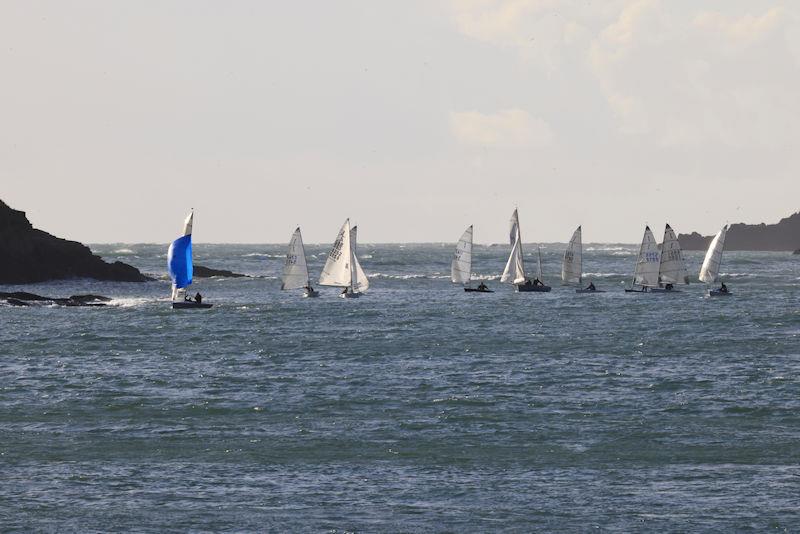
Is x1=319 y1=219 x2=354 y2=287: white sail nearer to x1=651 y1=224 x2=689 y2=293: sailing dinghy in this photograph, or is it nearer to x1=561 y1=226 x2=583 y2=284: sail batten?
x1=561 y1=226 x2=583 y2=284: sail batten

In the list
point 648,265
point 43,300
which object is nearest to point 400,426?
point 43,300

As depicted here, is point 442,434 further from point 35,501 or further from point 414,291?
point 414,291

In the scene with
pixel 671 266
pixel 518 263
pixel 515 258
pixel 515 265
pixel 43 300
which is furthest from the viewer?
pixel 515 265

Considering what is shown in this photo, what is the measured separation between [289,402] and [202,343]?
2452 centimetres

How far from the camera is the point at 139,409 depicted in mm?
43344

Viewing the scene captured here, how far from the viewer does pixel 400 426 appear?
1555 inches

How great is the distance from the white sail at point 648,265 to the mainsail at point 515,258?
1166 cm

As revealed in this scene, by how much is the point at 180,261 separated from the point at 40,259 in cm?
4050

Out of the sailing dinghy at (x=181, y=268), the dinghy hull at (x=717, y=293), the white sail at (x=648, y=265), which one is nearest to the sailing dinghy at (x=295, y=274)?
the sailing dinghy at (x=181, y=268)

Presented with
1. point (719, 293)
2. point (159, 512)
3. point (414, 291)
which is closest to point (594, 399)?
point (159, 512)

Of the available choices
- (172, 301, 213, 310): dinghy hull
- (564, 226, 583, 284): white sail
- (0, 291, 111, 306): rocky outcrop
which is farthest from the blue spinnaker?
(564, 226, 583, 284): white sail

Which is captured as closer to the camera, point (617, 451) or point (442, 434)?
point (617, 451)

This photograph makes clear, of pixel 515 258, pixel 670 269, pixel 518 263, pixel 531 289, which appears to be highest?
pixel 515 258

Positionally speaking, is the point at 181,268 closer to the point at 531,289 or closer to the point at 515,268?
the point at 531,289
